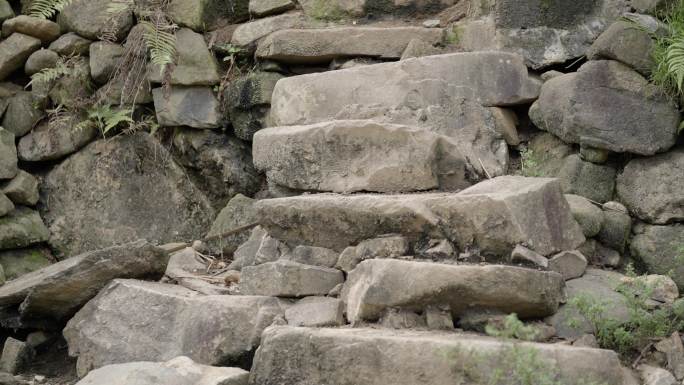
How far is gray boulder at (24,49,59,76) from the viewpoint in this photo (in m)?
6.73

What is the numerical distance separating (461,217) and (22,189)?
3.58 m

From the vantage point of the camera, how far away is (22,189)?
6.39 m

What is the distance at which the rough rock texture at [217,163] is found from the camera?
6.44 meters

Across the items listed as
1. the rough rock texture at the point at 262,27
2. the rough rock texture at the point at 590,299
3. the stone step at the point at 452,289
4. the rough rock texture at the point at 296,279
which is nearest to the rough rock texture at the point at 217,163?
the rough rock texture at the point at 262,27

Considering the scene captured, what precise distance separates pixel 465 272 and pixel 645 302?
1.01 m

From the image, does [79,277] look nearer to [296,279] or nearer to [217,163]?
[296,279]

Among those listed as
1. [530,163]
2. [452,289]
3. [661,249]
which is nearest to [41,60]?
[530,163]

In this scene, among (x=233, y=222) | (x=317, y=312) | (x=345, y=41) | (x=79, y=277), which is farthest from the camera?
(x=345, y=41)

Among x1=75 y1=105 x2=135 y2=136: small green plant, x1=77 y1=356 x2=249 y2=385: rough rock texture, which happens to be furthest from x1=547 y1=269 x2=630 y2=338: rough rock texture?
x1=75 y1=105 x2=135 y2=136: small green plant

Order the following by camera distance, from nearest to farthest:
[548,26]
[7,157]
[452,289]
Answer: [452,289], [548,26], [7,157]

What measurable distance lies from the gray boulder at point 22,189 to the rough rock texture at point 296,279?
259 centimetres

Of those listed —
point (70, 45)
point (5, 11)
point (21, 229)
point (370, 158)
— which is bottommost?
point (21, 229)

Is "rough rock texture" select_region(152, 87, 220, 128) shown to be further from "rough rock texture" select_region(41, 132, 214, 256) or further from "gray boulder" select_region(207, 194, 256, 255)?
"gray boulder" select_region(207, 194, 256, 255)

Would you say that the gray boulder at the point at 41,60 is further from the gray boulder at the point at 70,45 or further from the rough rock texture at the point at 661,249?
the rough rock texture at the point at 661,249
